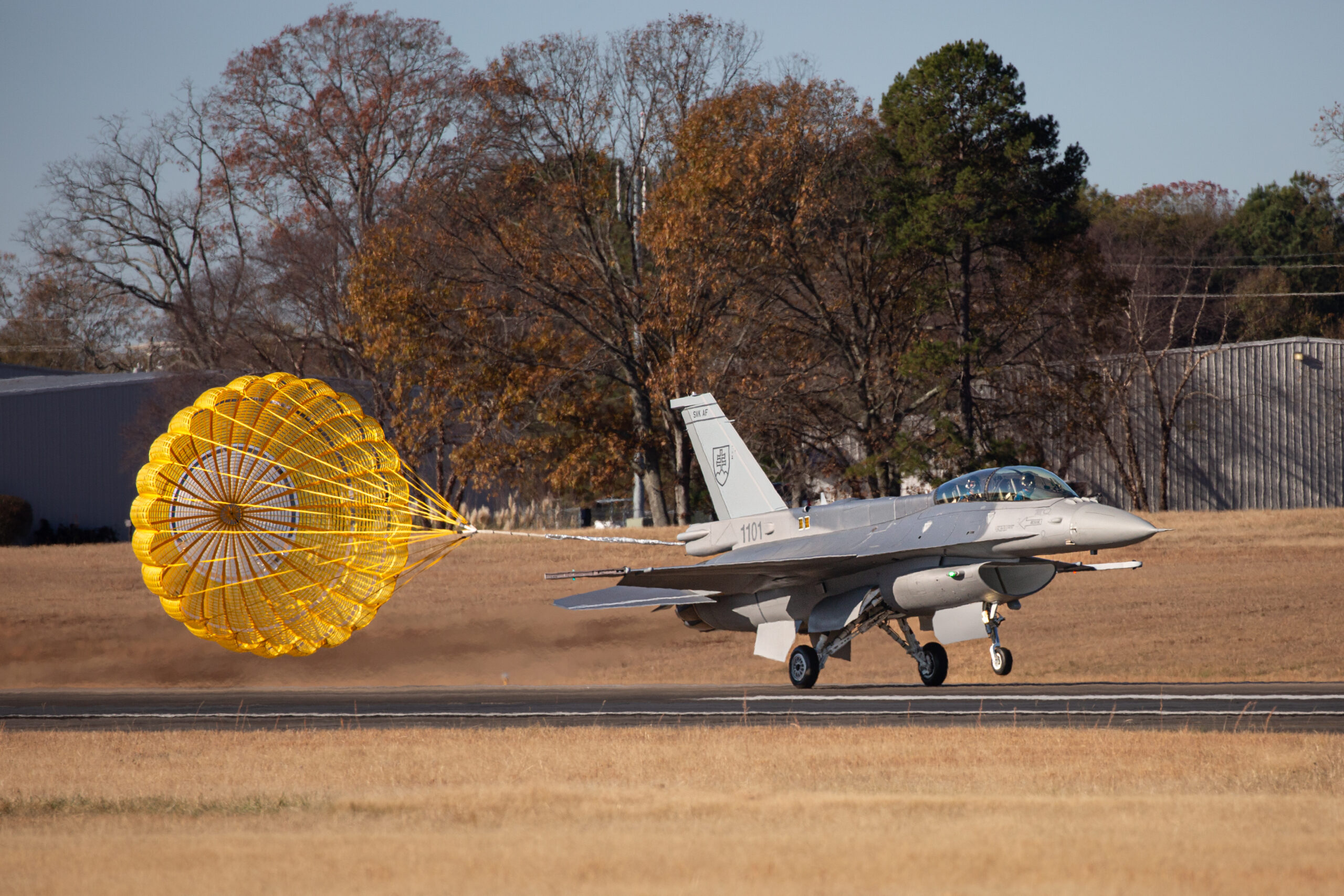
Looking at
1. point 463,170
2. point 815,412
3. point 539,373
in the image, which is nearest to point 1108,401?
point 815,412

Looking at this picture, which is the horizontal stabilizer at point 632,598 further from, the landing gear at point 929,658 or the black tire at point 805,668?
the landing gear at point 929,658

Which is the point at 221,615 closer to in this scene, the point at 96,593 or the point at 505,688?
the point at 505,688

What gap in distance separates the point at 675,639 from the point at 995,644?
12183 mm

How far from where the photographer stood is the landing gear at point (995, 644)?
19281mm

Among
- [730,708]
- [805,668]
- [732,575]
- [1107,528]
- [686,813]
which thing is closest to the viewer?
[686,813]

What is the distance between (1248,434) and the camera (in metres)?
48.6

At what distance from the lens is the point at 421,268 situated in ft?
137

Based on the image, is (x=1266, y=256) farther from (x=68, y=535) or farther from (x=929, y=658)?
(x=68, y=535)

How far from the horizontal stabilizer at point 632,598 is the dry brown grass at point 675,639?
3.74 m

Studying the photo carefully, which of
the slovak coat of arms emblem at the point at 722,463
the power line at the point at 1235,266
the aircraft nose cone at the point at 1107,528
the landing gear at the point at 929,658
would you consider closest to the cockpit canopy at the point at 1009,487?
the aircraft nose cone at the point at 1107,528

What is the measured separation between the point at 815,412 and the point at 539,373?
9031 millimetres

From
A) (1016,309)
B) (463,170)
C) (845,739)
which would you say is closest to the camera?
(845,739)

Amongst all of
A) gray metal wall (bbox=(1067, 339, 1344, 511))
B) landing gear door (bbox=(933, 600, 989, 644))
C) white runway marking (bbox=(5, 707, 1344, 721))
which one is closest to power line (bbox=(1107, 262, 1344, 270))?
gray metal wall (bbox=(1067, 339, 1344, 511))

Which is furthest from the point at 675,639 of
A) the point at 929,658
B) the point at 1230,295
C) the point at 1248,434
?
the point at 1230,295
